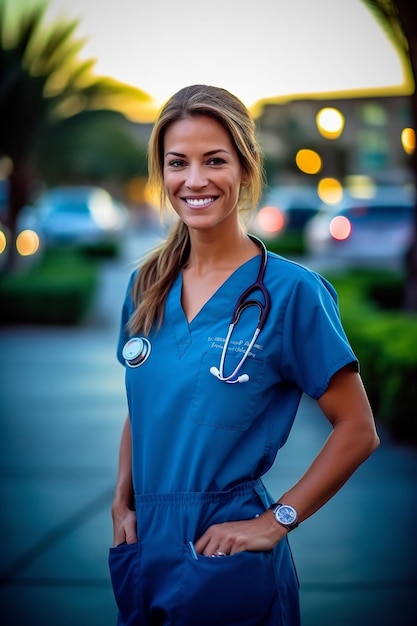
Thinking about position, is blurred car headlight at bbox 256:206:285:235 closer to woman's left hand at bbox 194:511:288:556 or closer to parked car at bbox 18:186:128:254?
parked car at bbox 18:186:128:254

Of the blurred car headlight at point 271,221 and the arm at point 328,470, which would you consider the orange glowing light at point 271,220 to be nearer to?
the blurred car headlight at point 271,221

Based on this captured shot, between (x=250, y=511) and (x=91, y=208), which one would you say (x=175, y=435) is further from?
(x=91, y=208)

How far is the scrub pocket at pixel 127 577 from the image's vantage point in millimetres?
2443

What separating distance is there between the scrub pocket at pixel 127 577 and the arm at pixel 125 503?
2.8 inches

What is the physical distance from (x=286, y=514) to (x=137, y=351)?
1.67 ft

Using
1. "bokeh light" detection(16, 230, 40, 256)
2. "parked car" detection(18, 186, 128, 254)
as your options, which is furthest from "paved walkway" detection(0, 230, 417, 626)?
"parked car" detection(18, 186, 128, 254)

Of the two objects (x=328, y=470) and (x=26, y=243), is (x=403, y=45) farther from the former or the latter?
(x=26, y=243)

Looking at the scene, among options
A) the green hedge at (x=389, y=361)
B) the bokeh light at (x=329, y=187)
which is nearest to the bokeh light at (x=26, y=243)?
the green hedge at (x=389, y=361)

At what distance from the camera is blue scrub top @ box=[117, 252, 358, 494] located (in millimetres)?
2328

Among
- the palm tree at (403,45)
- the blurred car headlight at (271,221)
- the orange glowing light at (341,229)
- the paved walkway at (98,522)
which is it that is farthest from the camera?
the blurred car headlight at (271,221)

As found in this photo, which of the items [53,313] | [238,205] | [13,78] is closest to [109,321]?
[53,313]

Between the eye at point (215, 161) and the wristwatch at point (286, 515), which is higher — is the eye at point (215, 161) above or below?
above

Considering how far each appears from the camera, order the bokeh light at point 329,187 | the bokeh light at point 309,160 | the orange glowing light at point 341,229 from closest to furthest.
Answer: the orange glowing light at point 341,229 < the bokeh light at point 309,160 < the bokeh light at point 329,187

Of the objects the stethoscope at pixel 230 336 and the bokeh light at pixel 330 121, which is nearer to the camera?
the stethoscope at pixel 230 336
